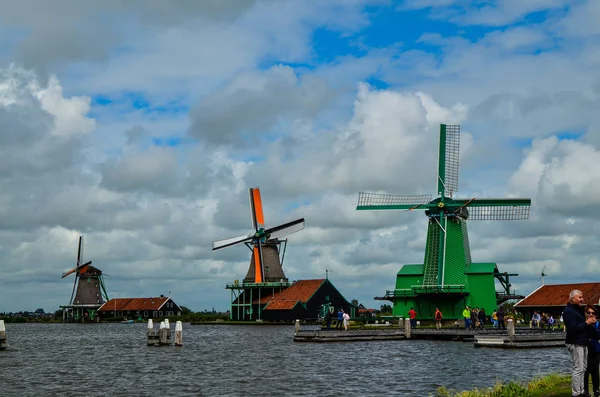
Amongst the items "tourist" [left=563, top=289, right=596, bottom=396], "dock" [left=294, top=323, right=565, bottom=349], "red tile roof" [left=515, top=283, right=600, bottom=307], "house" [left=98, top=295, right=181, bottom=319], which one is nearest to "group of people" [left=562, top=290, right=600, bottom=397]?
"tourist" [left=563, top=289, right=596, bottom=396]

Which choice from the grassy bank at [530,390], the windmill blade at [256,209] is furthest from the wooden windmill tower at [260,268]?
the grassy bank at [530,390]

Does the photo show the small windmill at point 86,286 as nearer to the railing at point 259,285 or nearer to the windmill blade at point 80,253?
the windmill blade at point 80,253

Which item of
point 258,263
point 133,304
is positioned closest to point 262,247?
point 258,263

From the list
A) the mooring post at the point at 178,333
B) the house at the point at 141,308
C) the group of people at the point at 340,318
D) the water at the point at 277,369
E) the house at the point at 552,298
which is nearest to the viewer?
the water at the point at 277,369

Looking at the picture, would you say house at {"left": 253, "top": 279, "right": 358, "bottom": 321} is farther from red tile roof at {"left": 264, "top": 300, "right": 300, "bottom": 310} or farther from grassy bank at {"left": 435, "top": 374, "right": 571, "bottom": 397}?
grassy bank at {"left": 435, "top": 374, "right": 571, "bottom": 397}

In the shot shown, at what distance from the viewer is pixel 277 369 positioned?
100ft

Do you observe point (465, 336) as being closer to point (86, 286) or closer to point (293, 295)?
point (293, 295)

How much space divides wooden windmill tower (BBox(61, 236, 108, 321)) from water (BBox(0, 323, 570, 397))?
80.8 metres

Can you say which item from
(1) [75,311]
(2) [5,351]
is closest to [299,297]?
(2) [5,351]

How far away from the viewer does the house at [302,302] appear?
8331 centimetres

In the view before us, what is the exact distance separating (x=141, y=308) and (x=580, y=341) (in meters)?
114

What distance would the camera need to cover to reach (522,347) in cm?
3703

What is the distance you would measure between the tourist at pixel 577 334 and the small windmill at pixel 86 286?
117 metres

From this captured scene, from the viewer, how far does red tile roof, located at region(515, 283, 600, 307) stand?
5656 centimetres
